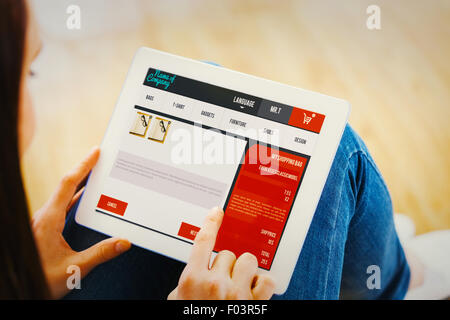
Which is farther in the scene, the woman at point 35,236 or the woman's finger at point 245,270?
the woman's finger at point 245,270

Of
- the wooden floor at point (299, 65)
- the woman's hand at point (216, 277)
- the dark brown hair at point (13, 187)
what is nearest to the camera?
the dark brown hair at point (13, 187)

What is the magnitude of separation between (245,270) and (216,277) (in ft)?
0.13

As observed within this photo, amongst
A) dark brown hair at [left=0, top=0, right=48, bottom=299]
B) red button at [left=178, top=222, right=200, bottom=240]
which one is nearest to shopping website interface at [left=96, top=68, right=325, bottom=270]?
red button at [left=178, top=222, right=200, bottom=240]

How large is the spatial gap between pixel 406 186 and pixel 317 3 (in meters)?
0.73

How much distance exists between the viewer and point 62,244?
57cm

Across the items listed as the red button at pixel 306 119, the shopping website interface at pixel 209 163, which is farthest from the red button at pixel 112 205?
the red button at pixel 306 119

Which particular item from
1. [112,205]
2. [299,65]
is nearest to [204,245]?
[112,205]

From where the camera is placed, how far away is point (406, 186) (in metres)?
1.08

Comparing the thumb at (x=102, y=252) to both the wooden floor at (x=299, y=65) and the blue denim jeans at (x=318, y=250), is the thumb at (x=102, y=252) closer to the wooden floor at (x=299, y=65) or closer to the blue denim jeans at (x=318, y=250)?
the blue denim jeans at (x=318, y=250)

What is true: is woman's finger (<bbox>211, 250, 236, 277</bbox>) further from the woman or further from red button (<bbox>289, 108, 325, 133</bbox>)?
A: red button (<bbox>289, 108, 325, 133</bbox>)

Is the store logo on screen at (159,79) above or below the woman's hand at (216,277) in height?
above

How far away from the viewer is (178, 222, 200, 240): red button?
533 mm

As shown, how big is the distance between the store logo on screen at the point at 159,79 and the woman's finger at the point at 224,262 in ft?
0.86

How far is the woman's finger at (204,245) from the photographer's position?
49cm
